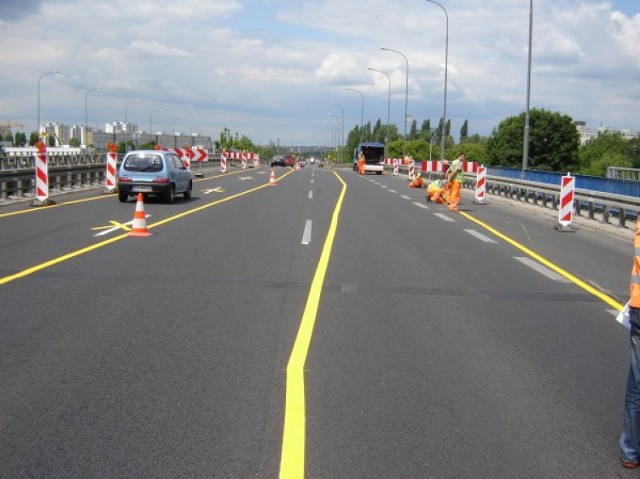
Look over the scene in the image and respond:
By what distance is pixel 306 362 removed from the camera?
20.0 feet

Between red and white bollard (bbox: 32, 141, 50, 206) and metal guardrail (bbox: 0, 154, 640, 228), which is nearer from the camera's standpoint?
metal guardrail (bbox: 0, 154, 640, 228)

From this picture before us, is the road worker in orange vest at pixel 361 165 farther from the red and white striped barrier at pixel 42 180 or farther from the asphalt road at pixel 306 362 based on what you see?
the asphalt road at pixel 306 362

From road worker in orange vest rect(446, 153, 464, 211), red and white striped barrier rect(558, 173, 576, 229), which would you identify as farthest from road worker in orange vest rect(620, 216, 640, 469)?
road worker in orange vest rect(446, 153, 464, 211)

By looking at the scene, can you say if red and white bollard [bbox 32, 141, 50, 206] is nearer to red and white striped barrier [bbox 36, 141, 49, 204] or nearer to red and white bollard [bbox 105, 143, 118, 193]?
red and white striped barrier [bbox 36, 141, 49, 204]

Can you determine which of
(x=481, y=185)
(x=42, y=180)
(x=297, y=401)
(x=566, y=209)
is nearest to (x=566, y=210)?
(x=566, y=209)

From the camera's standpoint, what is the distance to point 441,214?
71.1ft

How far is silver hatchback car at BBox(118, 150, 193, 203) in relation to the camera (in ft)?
72.3

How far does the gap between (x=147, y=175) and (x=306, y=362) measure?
1711 centimetres

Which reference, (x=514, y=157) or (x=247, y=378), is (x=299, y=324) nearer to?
(x=247, y=378)

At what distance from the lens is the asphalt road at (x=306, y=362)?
14.0 ft

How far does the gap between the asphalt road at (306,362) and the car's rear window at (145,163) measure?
9412mm

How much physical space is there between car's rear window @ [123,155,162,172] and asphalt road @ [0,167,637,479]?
941cm

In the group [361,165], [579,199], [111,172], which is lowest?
[579,199]

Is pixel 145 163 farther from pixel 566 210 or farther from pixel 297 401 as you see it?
pixel 297 401
